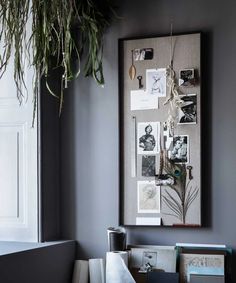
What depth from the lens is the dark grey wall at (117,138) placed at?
2.76 metres

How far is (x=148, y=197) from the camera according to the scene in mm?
2855

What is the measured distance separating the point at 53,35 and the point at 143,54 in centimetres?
50

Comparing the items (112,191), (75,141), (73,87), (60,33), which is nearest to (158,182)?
(112,191)

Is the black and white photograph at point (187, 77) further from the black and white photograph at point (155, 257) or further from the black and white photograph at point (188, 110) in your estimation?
the black and white photograph at point (155, 257)

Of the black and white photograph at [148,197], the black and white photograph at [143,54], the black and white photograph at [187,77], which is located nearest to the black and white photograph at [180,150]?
the black and white photograph at [148,197]

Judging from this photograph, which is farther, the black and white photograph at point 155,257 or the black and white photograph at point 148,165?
the black and white photograph at point 148,165

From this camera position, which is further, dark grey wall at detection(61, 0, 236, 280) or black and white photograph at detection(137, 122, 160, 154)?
black and white photograph at detection(137, 122, 160, 154)

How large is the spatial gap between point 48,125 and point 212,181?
0.95 m

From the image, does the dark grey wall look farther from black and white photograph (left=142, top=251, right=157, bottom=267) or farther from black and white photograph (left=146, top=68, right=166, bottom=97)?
black and white photograph (left=146, top=68, right=166, bottom=97)

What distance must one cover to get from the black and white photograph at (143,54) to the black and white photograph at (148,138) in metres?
0.36

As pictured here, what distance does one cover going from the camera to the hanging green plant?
262 cm

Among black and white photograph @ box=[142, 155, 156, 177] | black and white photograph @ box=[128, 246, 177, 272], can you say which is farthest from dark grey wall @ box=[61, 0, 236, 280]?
black and white photograph @ box=[142, 155, 156, 177]

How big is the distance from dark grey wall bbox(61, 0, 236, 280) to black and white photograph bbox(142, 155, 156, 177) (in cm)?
17

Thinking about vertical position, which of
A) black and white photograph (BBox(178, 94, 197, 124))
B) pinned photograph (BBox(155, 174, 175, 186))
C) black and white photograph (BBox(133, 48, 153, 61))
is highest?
black and white photograph (BBox(133, 48, 153, 61))
